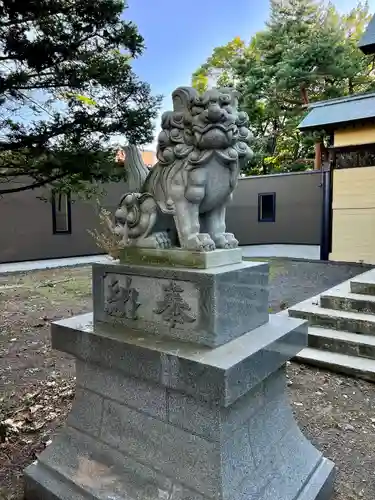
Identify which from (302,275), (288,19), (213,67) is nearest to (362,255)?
(302,275)

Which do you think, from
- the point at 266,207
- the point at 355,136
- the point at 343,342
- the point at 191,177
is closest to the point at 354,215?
the point at 355,136

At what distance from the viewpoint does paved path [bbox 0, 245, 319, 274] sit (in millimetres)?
9242

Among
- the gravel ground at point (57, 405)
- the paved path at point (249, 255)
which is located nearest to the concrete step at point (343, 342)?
the gravel ground at point (57, 405)

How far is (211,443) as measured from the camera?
56.6 inches

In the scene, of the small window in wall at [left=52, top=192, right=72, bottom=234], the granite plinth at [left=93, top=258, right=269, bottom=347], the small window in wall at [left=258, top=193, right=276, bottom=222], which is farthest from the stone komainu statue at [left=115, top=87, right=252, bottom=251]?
the small window in wall at [left=258, top=193, right=276, bottom=222]

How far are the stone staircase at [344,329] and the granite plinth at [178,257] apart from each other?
216 centimetres

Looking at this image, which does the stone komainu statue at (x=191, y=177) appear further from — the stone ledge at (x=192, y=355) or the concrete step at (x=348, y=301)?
the concrete step at (x=348, y=301)

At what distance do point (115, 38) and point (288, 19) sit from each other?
575 inches

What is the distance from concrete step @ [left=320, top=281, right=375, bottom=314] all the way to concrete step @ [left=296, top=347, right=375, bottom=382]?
0.71 m

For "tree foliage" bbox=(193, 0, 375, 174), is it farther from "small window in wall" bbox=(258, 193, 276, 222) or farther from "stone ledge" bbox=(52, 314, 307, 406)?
"stone ledge" bbox=(52, 314, 307, 406)

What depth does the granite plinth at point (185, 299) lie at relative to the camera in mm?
1515

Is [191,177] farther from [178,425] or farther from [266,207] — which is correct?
[266,207]

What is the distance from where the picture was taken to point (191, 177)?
64.5 inches

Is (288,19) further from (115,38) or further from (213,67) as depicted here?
(115,38)
